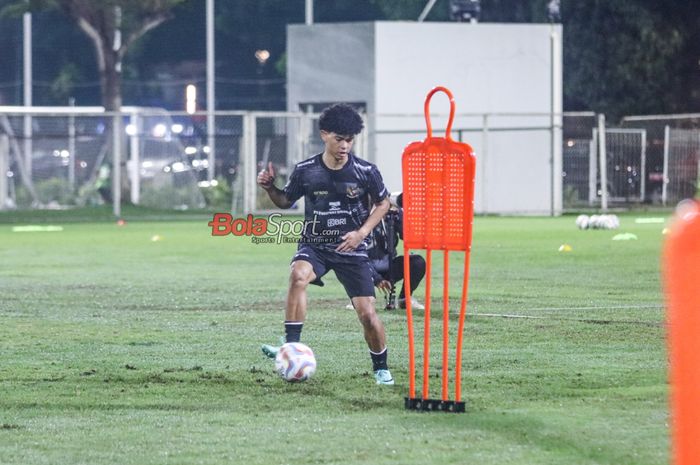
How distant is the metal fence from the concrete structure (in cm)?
41

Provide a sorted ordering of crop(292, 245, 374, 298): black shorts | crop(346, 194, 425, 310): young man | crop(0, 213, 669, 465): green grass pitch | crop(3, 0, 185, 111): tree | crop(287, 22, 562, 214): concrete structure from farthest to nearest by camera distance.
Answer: crop(3, 0, 185, 111): tree
crop(287, 22, 562, 214): concrete structure
crop(346, 194, 425, 310): young man
crop(292, 245, 374, 298): black shorts
crop(0, 213, 669, 465): green grass pitch

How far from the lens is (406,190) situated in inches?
279

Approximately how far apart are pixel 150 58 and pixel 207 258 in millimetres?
45677

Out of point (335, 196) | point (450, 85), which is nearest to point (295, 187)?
point (335, 196)

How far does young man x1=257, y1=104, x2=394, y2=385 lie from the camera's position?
27.7ft

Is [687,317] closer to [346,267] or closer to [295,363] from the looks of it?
[295,363]

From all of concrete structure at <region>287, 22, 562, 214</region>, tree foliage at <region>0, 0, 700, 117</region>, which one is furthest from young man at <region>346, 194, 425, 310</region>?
tree foliage at <region>0, 0, 700, 117</region>

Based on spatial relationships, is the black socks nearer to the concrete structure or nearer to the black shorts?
the black shorts

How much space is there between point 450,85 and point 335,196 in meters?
30.2

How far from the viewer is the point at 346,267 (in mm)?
8570

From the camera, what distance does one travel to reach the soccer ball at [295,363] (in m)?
8.27

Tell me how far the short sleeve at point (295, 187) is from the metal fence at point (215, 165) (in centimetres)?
2677

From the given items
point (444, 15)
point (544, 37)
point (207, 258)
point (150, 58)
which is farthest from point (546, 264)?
point (150, 58)

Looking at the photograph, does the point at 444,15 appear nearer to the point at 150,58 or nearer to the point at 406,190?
the point at 150,58
